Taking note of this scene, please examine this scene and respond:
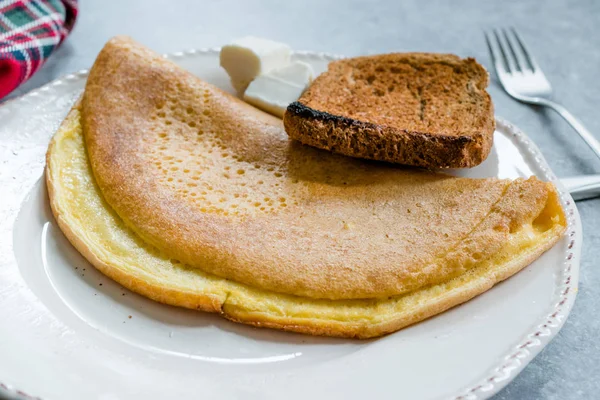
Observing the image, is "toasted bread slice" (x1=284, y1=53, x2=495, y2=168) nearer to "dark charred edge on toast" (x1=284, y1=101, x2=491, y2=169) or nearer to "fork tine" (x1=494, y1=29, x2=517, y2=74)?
"dark charred edge on toast" (x1=284, y1=101, x2=491, y2=169)

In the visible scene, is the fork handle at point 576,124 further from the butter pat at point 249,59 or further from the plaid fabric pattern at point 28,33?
the plaid fabric pattern at point 28,33

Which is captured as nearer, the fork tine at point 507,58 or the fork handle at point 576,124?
the fork handle at point 576,124

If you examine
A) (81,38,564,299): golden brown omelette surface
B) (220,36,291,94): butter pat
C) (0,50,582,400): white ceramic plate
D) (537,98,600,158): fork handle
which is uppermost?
(220,36,291,94): butter pat

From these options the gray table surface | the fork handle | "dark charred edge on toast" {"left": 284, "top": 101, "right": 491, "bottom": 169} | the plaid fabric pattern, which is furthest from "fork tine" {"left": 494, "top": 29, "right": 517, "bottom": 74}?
the plaid fabric pattern

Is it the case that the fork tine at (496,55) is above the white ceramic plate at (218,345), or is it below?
above

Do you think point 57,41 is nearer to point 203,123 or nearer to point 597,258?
point 203,123

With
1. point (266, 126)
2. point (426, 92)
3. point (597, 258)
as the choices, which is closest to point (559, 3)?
point (426, 92)

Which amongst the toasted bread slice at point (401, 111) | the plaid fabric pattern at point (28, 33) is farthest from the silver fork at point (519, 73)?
the plaid fabric pattern at point (28, 33)

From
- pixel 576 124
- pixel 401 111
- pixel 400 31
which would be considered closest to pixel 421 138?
pixel 401 111
